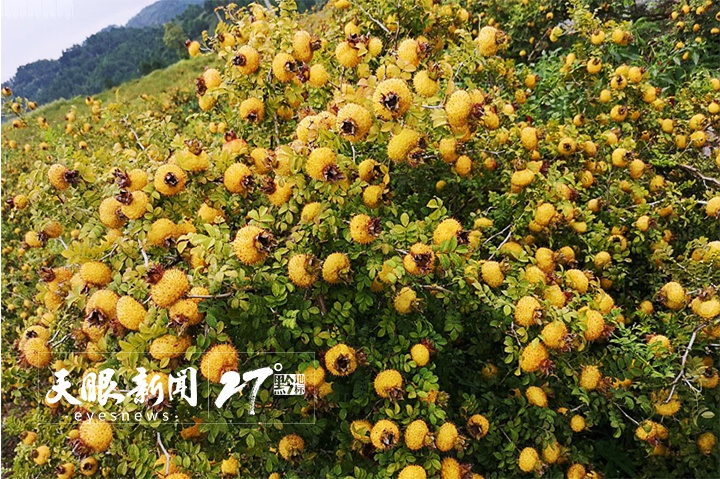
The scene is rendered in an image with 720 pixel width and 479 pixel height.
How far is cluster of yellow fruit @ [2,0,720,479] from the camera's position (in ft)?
4.27

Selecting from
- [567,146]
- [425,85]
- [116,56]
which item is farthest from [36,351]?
[116,56]

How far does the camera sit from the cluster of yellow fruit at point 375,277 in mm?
1301

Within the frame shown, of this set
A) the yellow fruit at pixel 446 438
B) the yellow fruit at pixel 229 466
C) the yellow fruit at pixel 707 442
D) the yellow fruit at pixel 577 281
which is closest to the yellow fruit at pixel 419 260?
the yellow fruit at pixel 446 438

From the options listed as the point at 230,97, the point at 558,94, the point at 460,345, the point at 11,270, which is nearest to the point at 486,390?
the point at 460,345

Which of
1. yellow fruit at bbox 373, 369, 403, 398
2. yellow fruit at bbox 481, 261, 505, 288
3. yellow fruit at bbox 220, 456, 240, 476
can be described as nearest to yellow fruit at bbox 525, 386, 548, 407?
yellow fruit at bbox 481, 261, 505, 288

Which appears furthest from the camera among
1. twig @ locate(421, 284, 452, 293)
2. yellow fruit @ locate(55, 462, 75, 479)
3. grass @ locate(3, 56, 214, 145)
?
grass @ locate(3, 56, 214, 145)

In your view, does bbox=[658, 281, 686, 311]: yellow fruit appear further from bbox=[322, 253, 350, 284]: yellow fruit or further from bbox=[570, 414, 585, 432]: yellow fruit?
bbox=[322, 253, 350, 284]: yellow fruit

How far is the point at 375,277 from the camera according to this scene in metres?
1.46

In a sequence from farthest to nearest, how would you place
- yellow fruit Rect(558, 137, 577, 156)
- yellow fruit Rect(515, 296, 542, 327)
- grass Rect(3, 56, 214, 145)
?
grass Rect(3, 56, 214, 145) < yellow fruit Rect(558, 137, 577, 156) < yellow fruit Rect(515, 296, 542, 327)

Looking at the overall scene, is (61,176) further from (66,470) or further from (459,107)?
(459,107)

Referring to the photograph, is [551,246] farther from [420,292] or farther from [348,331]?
[348,331]

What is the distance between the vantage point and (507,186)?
2.06 metres

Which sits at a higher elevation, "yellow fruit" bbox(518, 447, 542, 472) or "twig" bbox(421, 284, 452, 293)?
"twig" bbox(421, 284, 452, 293)

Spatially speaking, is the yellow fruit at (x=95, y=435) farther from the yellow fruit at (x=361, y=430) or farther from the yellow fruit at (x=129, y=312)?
the yellow fruit at (x=361, y=430)
